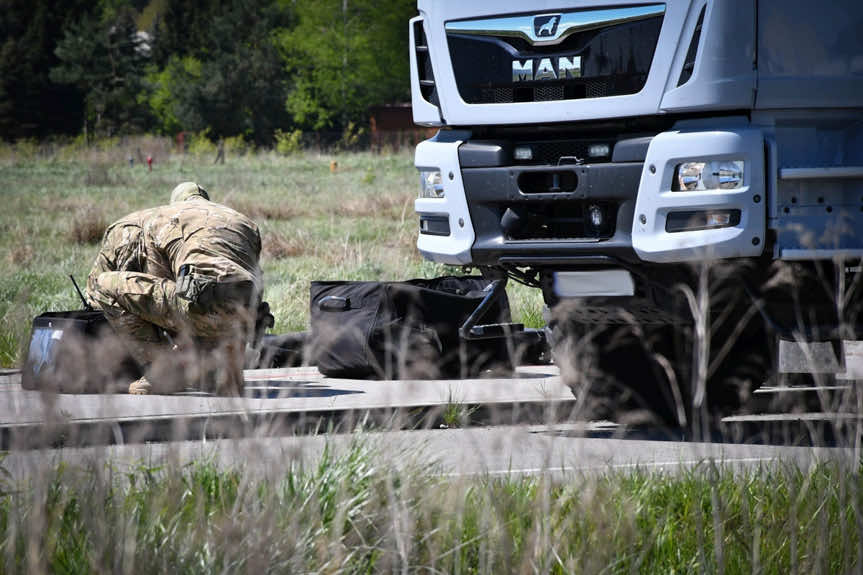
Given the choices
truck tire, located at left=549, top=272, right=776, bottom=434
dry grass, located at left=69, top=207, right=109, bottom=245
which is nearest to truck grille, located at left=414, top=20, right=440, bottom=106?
truck tire, located at left=549, top=272, right=776, bottom=434

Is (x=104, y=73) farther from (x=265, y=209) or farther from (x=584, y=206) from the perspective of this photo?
(x=584, y=206)

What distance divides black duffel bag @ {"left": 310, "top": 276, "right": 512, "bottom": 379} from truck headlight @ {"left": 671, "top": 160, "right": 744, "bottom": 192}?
2310 millimetres

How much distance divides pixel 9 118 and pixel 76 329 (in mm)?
74854

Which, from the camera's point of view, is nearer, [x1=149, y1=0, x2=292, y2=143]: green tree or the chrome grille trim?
the chrome grille trim

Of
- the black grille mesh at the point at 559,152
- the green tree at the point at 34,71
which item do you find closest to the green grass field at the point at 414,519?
the black grille mesh at the point at 559,152

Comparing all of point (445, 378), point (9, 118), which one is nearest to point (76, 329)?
point (445, 378)

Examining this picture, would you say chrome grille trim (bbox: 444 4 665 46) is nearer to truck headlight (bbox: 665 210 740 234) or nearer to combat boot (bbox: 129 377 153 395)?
truck headlight (bbox: 665 210 740 234)

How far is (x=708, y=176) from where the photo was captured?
22.5ft

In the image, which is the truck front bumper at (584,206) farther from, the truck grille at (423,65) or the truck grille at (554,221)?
the truck grille at (423,65)

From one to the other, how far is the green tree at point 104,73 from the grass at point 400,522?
260 feet

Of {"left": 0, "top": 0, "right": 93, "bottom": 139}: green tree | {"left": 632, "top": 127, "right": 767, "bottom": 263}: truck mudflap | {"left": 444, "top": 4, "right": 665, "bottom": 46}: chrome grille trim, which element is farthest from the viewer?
{"left": 0, "top": 0, "right": 93, "bottom": 139}: green tree

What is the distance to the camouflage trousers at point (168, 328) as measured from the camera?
7988mm

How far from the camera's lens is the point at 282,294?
13.4 meters

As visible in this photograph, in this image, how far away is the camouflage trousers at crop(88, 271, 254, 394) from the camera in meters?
7.99
